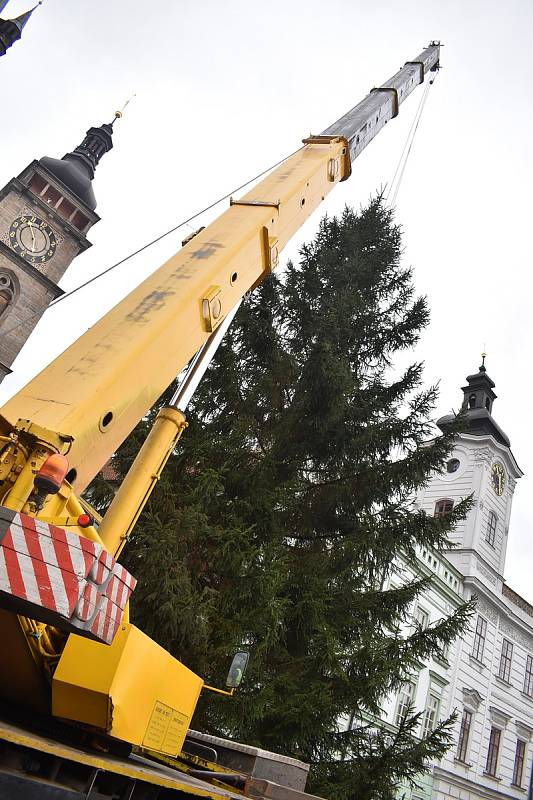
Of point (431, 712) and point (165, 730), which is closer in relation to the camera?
point (165, 730)

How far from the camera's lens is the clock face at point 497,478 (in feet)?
105

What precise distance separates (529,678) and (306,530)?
2613 cm

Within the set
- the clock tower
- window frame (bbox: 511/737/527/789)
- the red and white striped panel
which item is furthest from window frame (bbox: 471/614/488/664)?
the red and white striped panel

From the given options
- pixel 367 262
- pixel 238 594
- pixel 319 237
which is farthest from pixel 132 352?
pixel 319 237

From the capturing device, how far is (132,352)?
467cm

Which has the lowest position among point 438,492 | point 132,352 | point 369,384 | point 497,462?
point 132,352

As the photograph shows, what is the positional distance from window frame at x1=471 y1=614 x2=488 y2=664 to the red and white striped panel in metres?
27.1

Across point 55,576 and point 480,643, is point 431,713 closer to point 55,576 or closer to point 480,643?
point 480,643

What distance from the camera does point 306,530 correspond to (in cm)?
1057

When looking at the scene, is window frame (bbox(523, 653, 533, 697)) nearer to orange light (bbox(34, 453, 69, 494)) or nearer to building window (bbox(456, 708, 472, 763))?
building window (bbox(456, 708, 472, 763))

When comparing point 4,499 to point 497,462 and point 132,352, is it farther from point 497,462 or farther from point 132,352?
point 497,462

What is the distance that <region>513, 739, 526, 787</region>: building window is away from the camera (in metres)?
29.3

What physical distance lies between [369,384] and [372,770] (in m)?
5.86

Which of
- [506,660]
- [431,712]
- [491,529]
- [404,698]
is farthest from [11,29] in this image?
[506,660]
